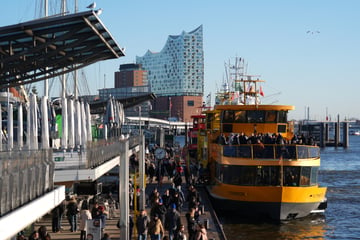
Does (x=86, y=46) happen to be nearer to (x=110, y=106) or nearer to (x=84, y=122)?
(x=84, y=122)

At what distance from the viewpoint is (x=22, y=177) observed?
970cm

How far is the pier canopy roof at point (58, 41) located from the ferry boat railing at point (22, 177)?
9641 millimetres

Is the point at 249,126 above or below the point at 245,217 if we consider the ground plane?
above

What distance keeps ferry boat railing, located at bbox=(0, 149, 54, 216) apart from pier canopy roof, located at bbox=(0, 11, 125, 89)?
9641 mm

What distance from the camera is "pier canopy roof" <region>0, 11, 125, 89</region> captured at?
66.2 ft

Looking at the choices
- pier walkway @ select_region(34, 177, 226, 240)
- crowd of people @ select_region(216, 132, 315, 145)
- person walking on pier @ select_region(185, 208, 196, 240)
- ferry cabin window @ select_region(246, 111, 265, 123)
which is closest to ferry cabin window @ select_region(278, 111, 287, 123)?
ferry cabin window @ select_region(246, 111, 265, 123)

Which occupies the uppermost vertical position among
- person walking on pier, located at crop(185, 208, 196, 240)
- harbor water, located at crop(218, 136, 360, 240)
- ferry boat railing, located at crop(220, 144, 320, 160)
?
ferry boat railing, located at crop(220, 144, 320, 160)

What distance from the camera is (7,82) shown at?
2767 cm

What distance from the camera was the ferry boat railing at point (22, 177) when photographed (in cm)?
897

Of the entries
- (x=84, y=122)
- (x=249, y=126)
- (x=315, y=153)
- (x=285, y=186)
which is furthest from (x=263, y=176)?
(x=84, y=122)

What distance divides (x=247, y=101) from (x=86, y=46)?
19.4m

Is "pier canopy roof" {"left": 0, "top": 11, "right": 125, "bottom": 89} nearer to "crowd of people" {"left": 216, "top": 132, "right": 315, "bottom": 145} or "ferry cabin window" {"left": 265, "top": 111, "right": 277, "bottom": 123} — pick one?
"crowd of people" {"left": 216, "top": 132, "right": 315, "bottom": 145}

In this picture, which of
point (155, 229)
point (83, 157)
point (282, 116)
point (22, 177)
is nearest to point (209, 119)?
point (282, 116)

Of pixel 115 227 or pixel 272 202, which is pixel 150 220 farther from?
pixel 272 202
